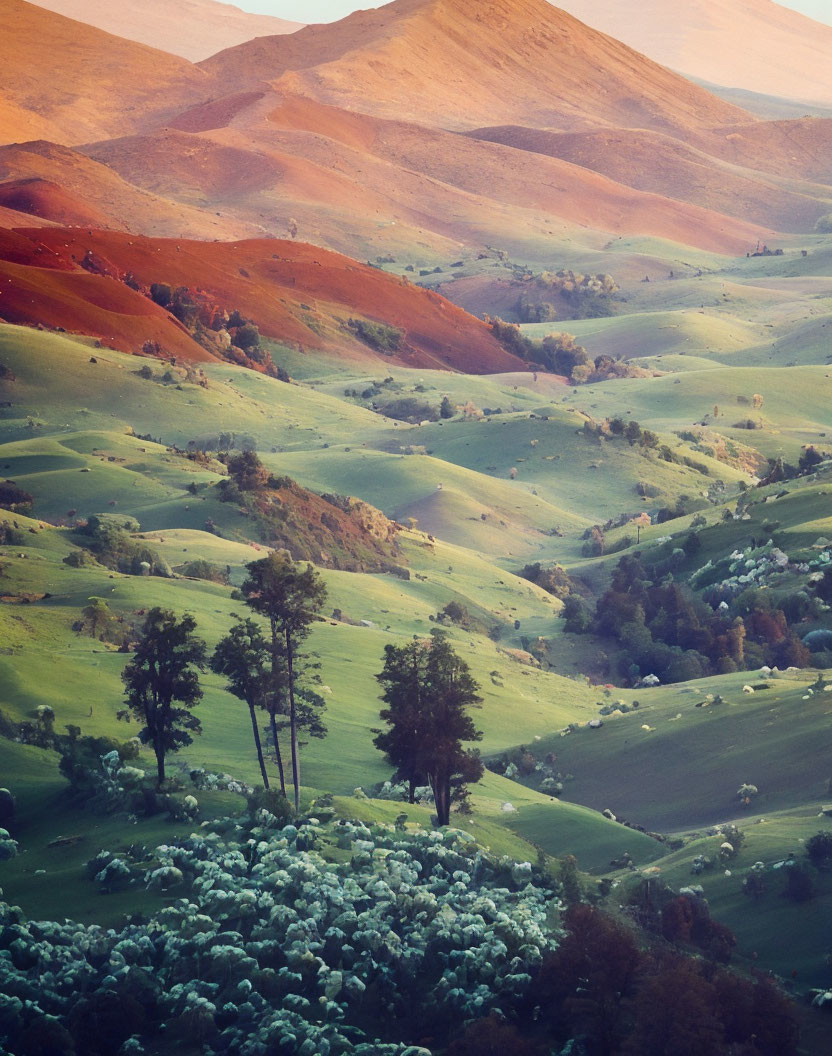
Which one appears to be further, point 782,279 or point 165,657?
point 782,279

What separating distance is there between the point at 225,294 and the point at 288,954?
9449 centimetres

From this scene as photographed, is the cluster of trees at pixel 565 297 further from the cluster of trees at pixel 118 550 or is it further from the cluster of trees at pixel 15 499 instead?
the cluster of trees at pixel 118 550

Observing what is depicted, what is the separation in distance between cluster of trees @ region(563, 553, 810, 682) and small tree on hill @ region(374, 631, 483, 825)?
1971 centimetres

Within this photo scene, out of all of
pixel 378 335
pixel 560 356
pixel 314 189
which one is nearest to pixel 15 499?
pixel 378 335

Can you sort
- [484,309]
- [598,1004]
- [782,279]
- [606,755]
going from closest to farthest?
[598,1004], [606,755], [484,309], [782,279]

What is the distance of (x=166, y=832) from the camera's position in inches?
1091

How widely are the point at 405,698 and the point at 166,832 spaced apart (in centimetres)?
678

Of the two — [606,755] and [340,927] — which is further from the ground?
[340,927]

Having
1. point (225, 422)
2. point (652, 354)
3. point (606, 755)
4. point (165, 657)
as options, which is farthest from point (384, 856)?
point (652, 354)

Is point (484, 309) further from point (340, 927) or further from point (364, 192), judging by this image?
point (340, 927)

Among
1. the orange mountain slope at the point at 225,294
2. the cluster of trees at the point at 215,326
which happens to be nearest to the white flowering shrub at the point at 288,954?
the orange mountain slope at the point at 225,294

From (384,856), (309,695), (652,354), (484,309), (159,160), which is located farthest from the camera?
(159,160)

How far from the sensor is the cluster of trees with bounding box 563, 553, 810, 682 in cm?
5147

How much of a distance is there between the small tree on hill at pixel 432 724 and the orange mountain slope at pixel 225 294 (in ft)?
209
